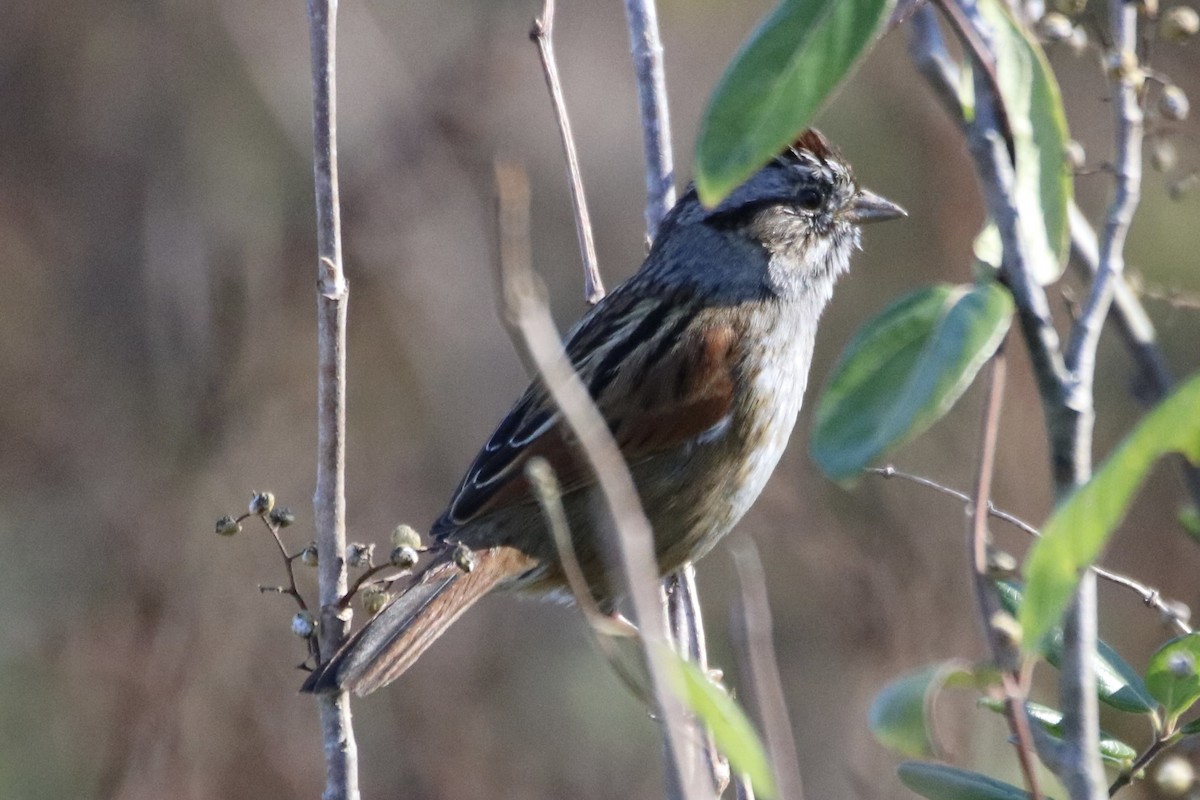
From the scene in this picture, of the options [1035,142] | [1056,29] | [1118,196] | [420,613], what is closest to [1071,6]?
[1056,29]

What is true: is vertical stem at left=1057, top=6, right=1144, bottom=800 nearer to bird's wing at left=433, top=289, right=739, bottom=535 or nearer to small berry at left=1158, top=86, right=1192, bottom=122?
small berry at left=1158, top=86, right=1192, bottom=122

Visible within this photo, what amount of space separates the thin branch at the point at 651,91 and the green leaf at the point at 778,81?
1.49 m

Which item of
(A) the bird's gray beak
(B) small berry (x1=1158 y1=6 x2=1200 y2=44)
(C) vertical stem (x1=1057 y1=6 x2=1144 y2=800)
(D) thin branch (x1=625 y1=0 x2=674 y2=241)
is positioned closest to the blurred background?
(A) the bird's gray beak

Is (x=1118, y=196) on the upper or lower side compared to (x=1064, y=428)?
upper

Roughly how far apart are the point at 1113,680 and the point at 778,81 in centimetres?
94

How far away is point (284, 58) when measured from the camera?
5711mm

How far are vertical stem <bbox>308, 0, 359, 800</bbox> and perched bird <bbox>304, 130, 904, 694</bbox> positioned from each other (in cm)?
101

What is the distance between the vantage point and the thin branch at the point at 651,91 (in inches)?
111

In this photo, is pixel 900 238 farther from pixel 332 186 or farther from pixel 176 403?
→ pixel 332 186

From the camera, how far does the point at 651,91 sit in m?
2.90

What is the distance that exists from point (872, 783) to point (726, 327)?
1456 millimetres

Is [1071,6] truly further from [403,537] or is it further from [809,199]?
[809,199]

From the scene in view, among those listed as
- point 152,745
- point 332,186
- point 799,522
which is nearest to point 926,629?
point 799,522

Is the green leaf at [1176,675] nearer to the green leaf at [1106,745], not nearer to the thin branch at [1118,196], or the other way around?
the green leaf at [1106,745]
